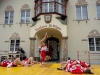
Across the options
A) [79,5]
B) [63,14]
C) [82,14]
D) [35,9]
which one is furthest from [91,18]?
[35,9]

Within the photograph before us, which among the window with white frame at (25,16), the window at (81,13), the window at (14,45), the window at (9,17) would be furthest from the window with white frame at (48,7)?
the window at (14,45)

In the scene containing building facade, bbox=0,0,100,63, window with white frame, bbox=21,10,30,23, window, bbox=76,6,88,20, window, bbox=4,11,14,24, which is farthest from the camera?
window, bbox=4,11,14,24

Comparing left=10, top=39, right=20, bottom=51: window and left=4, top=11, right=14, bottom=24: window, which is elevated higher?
left=4, top=11, right=14, bottom=24: window

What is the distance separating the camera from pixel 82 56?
39.7 feet

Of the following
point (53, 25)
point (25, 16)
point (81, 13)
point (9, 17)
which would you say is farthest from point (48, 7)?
point (9, 17)

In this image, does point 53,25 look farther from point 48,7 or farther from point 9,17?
point 9,17

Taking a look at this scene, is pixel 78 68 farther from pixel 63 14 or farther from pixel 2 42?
pixel 2 42

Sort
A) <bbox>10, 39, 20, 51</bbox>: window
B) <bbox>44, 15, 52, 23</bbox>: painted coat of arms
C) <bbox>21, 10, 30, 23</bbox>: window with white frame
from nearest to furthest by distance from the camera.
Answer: <bbox>44, 15, 52, 23</bbox>: painted coat of arms, <bbox>10, 39, 20, 51</bbox>: window, <bbox>21, 10, 30, 23</bbox>: window with white frame

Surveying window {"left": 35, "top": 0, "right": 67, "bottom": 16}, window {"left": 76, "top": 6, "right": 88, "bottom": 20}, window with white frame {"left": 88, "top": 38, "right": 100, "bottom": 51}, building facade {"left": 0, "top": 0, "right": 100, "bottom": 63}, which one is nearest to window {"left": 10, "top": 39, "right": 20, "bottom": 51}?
building facade {"left": 0, "top": 0, "right": 100, "bottom": 63}

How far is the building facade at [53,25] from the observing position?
11609 millimetres

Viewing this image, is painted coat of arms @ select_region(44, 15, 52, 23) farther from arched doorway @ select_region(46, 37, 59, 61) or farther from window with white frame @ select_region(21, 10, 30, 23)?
window with white frame @ select_region(21, 10, 30, 23)

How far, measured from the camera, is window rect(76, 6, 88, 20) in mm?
12932

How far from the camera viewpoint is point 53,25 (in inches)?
447

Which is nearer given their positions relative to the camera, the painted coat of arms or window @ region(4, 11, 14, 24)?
the painted coat of arms
